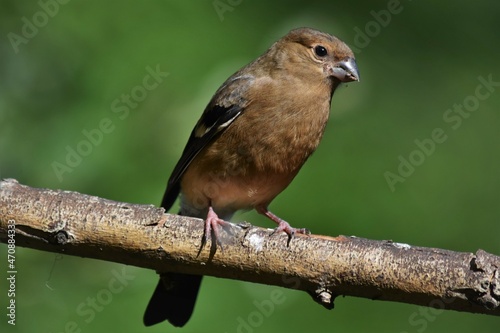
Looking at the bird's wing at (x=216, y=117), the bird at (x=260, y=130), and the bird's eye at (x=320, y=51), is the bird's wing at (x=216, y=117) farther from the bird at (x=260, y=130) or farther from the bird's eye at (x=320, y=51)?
the bird's eye at (x=320, y=51)

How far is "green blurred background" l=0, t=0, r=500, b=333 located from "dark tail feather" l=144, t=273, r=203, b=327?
2.1 inches

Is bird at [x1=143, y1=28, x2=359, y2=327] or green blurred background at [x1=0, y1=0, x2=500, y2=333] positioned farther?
bird at [x1=143, y1=28, x2=359, y2=327]

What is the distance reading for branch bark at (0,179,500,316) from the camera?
3.92m

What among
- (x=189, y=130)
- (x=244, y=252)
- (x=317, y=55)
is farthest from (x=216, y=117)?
(x=244, y=252)

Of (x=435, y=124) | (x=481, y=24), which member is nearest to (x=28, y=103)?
(x=435, y=124)

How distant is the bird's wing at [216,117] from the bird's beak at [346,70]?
521 millimetres

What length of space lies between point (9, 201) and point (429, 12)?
3.13 meters

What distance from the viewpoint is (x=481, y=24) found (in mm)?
5820

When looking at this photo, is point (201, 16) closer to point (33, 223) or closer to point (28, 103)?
point (28, 103)

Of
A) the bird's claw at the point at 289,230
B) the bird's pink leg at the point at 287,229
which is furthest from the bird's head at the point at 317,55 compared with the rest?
the bird's claw at the point at 289,230

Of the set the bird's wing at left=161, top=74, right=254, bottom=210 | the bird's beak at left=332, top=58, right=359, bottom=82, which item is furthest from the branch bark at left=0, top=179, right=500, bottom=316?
the bird's beak at left=332, top=58, right=359, bottom=82

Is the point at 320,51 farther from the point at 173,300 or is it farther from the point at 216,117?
the point at 173,300

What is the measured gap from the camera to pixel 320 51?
17.5 ft

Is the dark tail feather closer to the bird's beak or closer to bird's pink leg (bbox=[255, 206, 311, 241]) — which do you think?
bird's pink leg (bbox=[255, 206, 311, 241])
